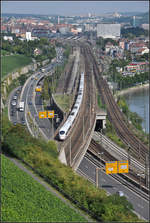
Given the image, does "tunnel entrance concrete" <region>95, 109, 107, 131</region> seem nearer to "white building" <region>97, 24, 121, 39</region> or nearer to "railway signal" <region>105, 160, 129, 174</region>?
"railway signal" <region>105, 160, 129, 174</region>

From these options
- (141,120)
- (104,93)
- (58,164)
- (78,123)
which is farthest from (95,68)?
(58,164)

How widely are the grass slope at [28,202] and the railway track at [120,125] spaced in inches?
121

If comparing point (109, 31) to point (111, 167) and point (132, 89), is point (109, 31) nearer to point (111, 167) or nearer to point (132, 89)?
point (132, 89)

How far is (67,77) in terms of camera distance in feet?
57.8

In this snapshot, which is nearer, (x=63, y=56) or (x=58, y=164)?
(x=58, y=164)

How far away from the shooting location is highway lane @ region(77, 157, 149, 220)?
5830 mm

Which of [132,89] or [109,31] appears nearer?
[132,89]

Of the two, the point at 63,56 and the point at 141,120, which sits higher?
the point at 63,56

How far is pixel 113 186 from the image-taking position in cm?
670

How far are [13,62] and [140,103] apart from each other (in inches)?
236

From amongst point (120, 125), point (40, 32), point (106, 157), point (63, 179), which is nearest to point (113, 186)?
point (106, 157)

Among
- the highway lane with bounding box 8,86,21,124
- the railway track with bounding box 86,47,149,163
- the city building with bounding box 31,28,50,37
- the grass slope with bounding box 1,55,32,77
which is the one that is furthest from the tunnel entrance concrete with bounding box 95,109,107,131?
the city building with bounding box 31,28,50,37

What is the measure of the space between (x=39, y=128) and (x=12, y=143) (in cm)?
239

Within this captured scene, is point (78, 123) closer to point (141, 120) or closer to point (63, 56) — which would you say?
point (141, 120)
